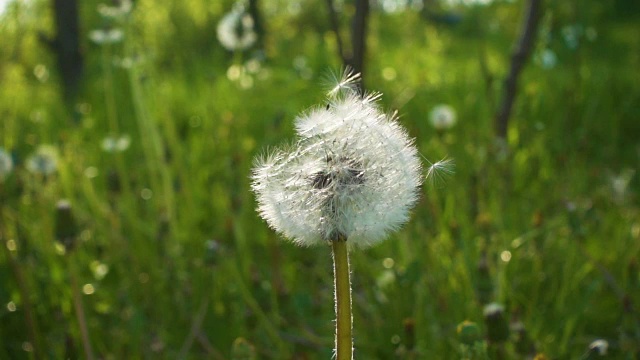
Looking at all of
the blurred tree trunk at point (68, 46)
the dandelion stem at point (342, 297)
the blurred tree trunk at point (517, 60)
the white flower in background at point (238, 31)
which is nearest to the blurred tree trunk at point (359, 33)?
the blurred tree trunk at point (517, 60)

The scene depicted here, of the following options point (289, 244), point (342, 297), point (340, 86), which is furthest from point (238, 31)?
point (342, 297)

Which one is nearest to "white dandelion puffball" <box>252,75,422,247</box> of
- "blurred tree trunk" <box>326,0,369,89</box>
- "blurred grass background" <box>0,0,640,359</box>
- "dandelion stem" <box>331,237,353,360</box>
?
"dandelion stem" <box>331,237,353,360</box>

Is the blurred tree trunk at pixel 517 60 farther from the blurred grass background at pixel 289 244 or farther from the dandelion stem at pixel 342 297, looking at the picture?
the dandelion stem at pixel 342 297

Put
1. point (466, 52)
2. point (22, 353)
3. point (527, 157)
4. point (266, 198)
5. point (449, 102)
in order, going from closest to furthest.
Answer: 1. point (266, 198)
2. point (22, 353)
3. point (527, 157)
4. point (449, 102)
5. point (466, 52)

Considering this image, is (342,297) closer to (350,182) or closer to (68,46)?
(350,182)

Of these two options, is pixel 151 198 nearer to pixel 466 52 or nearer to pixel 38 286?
pixel 38 286

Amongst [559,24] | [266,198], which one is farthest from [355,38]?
[559,24]
